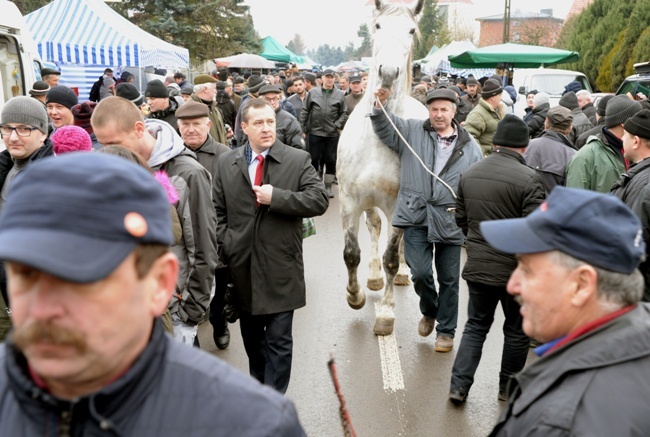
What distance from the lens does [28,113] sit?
4.44 m

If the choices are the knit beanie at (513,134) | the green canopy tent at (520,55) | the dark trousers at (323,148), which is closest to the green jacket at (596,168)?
the knit beanie at (513,134)

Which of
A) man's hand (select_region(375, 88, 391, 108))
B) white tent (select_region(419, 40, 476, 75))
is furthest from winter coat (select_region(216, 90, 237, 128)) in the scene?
white tent (select_region(419, 40, 476, 75))

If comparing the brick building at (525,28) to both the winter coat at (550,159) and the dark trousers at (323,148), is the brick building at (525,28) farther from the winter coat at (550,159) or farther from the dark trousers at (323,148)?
the winter coat at (550,159)

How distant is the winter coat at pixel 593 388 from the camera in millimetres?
1757

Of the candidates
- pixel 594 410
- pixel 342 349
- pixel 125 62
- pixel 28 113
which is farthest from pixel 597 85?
pixel 594 410

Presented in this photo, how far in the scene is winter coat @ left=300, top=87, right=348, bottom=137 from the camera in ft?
41.4

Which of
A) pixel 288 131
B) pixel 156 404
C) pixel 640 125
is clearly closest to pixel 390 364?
pixel 640 125

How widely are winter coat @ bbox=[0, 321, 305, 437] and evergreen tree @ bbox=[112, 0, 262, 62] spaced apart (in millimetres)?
35232

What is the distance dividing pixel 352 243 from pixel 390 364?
135cm

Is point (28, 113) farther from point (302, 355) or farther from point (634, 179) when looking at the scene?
point (634, 179)

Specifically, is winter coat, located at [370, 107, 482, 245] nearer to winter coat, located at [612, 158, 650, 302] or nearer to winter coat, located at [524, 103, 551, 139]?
winter coat, located at [612, 158, 650, 302]

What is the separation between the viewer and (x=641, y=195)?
13.6 feet

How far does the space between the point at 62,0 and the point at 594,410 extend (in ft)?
58.1

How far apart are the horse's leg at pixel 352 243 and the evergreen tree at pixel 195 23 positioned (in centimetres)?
3045
